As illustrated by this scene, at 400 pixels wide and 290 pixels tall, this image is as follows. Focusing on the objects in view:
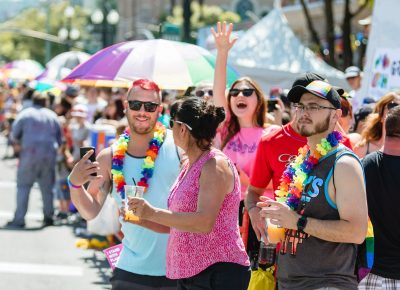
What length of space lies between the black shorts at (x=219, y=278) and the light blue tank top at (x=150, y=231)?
75 centimetres

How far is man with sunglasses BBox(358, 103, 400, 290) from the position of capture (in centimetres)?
500

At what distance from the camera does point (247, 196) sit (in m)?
5.43

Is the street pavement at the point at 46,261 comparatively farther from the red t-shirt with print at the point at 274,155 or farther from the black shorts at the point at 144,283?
the red t-shirt with print at the point at 274,155

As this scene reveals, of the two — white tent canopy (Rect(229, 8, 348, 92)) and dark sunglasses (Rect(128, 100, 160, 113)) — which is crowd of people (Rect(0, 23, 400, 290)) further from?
white tent canopy (Rect(229, 8, 348, 92))

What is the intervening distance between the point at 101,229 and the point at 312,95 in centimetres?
630

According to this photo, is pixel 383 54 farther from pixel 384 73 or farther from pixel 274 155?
pixel 274 155

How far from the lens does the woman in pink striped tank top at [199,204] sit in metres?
4.44

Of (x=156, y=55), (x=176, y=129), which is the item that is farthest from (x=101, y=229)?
(x=176, y=129)

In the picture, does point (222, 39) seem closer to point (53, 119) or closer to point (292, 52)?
point (53, 119)

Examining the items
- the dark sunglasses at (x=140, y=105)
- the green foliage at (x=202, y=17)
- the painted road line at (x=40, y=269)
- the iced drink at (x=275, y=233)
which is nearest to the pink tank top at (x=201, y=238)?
the iced drink at (x=275, y=233)

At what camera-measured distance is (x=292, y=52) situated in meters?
15.5

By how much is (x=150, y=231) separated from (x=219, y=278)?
0.90m

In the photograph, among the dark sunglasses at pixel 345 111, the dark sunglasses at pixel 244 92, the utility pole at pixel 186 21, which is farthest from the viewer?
the utility pole at pixel 186 21

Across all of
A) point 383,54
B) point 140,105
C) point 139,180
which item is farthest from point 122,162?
point 383,54
